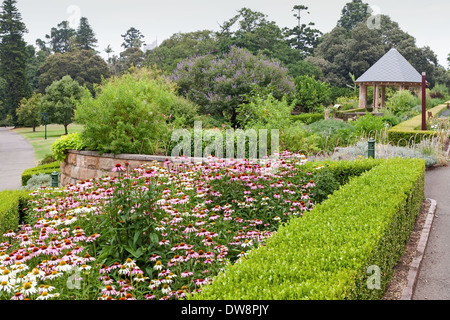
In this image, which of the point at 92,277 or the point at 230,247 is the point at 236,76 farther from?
the point at 92,277

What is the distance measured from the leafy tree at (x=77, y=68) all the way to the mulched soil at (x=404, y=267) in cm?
4425

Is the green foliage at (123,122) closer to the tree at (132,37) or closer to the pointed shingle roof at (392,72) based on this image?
the pointed shingle roof at (392,72)

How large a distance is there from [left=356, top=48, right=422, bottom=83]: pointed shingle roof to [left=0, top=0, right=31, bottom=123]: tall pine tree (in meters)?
34.0

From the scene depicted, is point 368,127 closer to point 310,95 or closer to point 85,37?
point 310,95

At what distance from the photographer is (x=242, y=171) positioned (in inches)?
243

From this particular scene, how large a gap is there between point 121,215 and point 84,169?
247 inches

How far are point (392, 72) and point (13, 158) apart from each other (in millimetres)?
25199

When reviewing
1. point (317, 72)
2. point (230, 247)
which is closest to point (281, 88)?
point (230, 247)

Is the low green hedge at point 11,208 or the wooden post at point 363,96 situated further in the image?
the wooden post at point 363,96

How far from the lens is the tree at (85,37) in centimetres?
5275

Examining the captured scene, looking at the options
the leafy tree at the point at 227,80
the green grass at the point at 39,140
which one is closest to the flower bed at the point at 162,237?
the leafy tree at the point at 227,80

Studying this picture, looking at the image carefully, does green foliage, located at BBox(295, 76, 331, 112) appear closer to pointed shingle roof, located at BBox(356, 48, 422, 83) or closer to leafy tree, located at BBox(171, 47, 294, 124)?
pointed shingle roof, located at BBox(356, 48, 422, 83)

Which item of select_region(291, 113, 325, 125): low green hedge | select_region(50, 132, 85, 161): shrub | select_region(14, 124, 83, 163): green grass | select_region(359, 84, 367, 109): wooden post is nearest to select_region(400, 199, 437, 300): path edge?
select_region(50, 132, 85, 161): shrub

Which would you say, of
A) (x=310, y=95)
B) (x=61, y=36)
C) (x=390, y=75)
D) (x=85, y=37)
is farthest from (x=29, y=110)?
(x=390, y=75)
